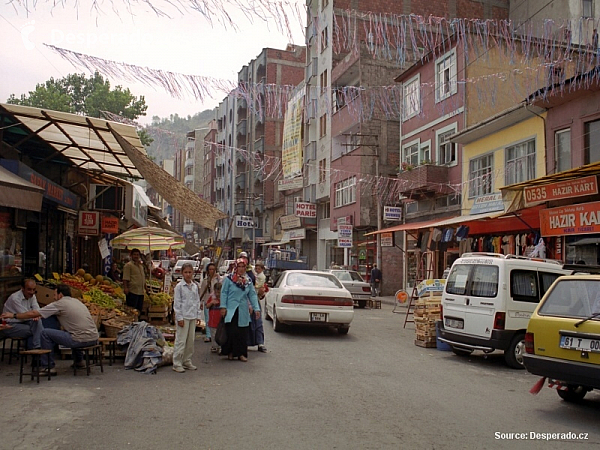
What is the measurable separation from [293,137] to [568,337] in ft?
125

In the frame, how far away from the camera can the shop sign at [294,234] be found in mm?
46312

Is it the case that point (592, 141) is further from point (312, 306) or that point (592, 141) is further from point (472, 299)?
point (312, 306)

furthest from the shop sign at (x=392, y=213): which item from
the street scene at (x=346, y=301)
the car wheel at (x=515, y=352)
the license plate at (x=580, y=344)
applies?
the license plate at (x=580, y=344)

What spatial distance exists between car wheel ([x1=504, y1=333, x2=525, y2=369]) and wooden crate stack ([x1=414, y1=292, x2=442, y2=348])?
8.35ft

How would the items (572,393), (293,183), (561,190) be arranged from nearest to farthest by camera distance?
1. (572,393)
2. (561,190)
3. (293,183)

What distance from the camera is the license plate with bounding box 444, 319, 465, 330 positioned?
1070 cm

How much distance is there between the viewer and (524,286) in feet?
34.0

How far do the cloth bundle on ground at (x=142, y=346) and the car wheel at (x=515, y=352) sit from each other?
5.91 m

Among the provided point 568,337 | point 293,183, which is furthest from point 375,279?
point 568,337

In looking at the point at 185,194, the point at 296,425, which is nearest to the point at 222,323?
the point at 185,194

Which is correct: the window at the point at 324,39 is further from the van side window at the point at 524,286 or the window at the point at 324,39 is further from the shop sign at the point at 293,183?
the van side window at the point at 524,286

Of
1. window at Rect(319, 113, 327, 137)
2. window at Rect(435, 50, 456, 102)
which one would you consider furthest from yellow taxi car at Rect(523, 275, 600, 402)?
window at Rect(319, 113, 327, 137)

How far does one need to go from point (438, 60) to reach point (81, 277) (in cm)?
1991

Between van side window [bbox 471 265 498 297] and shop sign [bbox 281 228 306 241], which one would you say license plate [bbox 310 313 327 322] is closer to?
van side window [bbox 471 265 498 297]
